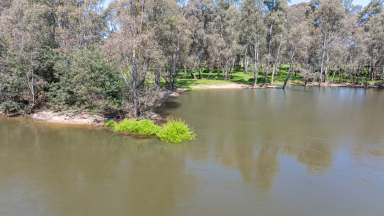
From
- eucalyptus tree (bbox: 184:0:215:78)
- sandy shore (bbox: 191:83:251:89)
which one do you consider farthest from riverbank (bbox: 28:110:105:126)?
sandy shore (bbox: 191:83:251:89)

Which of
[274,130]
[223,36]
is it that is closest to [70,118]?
[274,130]

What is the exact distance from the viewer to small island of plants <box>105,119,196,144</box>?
63.8 feet

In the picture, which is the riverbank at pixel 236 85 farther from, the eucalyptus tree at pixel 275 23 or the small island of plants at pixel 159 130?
the small island of plants at pixel 159 130

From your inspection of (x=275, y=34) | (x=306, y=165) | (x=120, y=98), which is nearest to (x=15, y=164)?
(x=120, y=98)

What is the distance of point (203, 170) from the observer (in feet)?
49.4

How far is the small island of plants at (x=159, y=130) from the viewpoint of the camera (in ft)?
63.8

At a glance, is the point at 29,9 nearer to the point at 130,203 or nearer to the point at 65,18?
the point at 65,18

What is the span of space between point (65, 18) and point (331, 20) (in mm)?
48867

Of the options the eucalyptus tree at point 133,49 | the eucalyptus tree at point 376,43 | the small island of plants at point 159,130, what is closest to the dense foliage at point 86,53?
the eucalyptus tree at point 133,49

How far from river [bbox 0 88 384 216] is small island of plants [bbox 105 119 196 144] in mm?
675

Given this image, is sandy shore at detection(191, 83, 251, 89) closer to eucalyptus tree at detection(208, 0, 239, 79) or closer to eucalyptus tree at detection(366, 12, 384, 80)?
eucalyptus tree at detection(208, 0, 239, 79)

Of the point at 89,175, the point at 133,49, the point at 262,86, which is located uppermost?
the point at 133,49

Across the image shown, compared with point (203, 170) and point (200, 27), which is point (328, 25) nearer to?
point (200, 27)

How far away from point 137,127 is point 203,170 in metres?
7.30
